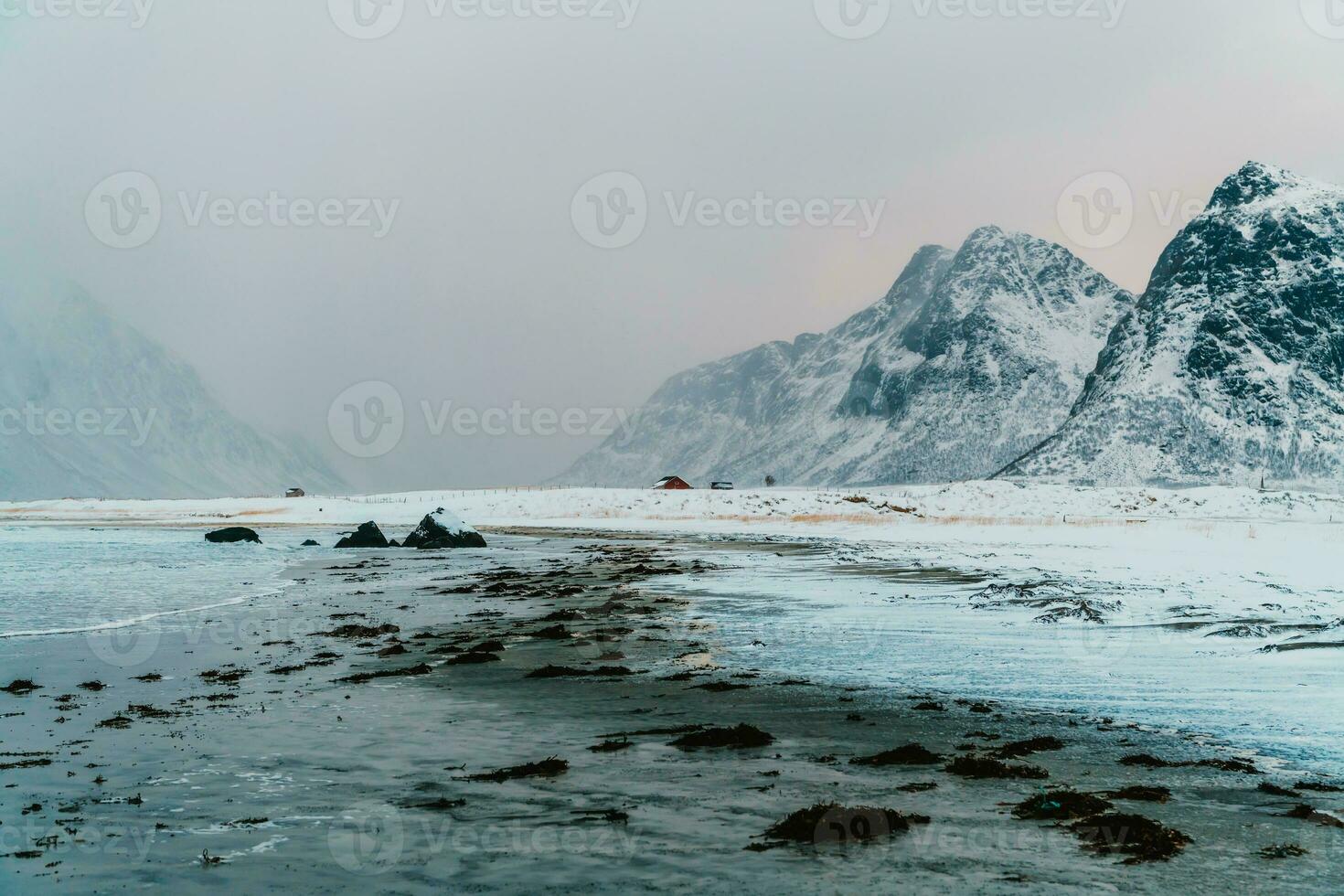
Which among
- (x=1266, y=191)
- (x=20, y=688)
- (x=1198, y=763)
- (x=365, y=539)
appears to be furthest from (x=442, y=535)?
(x=1266, y=191)

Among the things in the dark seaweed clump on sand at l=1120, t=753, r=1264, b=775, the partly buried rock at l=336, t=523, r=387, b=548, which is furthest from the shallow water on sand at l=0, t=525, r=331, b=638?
the dark seaweed clump on sand at l=1120, t=753, r=1264, b=775

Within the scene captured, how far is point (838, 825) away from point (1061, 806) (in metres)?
2.12

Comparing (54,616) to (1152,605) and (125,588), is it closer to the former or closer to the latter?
(125,588)

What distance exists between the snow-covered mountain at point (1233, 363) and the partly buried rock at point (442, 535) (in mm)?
127542

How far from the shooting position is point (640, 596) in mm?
29562

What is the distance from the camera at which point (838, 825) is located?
887 cm

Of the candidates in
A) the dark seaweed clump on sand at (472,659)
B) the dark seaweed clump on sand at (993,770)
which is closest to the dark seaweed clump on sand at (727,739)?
the dark seaweed clump on sand at (993,770)

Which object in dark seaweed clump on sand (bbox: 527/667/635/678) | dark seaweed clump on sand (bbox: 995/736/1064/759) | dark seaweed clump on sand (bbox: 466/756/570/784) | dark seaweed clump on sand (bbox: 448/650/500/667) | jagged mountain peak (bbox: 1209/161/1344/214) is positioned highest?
jagged mountain peak (bbox: 1209/161/1344/214)

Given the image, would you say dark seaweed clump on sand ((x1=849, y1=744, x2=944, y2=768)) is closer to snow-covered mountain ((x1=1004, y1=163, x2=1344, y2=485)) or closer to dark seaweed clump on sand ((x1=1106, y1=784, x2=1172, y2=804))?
dark seaweed clump on sand ((x1=1106, y1=784, x2=1172, y2=804))

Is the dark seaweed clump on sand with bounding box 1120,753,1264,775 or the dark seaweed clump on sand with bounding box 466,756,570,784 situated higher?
the dark seaweed clump on sand with bounding box 1120,753,1264,775

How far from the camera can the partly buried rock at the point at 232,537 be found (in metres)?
60.2

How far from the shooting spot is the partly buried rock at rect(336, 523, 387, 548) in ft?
194

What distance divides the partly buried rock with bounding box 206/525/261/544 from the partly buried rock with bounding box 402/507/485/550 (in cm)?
937

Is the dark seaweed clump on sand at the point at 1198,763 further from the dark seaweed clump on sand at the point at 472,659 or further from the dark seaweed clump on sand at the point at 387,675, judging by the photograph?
the dark seaweed clump on sand at the point at 472,659
